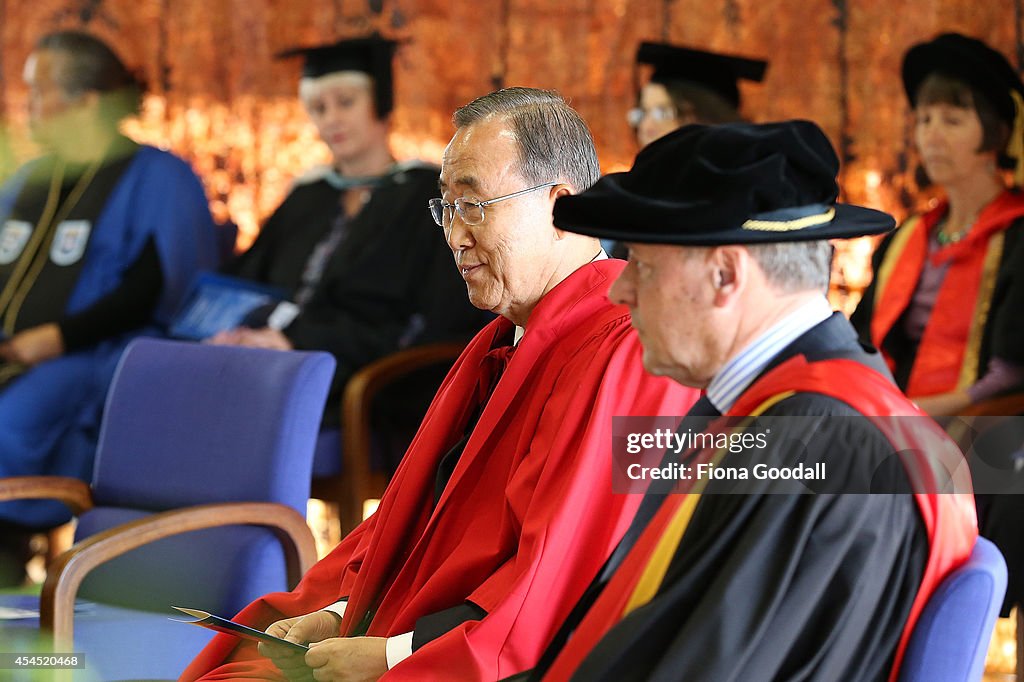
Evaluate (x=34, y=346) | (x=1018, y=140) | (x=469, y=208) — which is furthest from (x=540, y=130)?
(x=34, y=346)

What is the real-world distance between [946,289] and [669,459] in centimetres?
224

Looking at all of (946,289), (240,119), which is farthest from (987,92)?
(240,119)

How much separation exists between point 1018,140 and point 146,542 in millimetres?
2432

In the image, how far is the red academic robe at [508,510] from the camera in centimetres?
167

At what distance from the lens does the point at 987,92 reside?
3.40 meters

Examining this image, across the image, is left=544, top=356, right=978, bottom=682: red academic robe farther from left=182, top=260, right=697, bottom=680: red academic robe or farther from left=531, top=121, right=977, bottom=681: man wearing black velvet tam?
left=182, top=260, right=697, bottom=680: red academic robe

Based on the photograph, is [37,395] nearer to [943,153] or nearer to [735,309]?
[943,153]

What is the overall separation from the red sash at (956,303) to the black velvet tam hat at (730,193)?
6.94 ft

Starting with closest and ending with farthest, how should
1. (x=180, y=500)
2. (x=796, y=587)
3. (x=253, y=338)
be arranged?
(x=796, y=587)
(x=180, y=500)
(x=253, y=338)

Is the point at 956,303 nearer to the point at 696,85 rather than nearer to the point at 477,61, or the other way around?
the point at 696,85

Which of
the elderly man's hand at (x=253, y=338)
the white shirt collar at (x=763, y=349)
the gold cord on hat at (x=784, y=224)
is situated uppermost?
the gold cord on hat at (x=784, y=224)

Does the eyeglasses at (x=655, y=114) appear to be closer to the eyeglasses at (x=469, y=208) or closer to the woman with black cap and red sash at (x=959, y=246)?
the woman with black cap and red sash at (x=959, y=246)

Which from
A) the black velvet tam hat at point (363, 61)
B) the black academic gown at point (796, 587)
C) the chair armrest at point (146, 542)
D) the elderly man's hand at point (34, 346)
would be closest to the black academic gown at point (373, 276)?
the black velvet tam hat at point (363, 61)

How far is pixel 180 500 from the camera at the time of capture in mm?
2732
